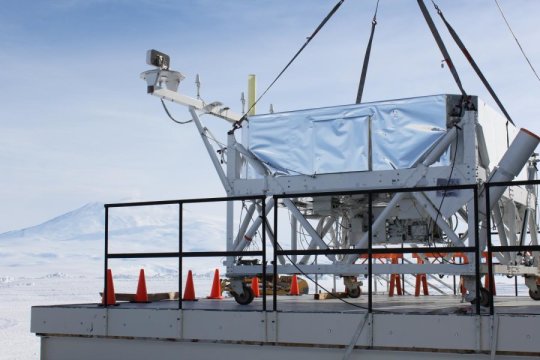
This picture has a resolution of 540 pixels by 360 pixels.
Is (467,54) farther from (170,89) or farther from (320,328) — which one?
(320,328)

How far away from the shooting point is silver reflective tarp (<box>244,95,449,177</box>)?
31.5 ft

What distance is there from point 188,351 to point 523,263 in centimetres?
542

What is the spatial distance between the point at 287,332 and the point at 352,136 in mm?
3005

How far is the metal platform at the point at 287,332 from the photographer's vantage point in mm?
7234

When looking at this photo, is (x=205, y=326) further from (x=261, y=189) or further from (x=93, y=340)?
(x=261, y=189)

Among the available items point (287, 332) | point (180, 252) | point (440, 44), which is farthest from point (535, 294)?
point (180, 252)

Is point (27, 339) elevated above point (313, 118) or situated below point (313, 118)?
below

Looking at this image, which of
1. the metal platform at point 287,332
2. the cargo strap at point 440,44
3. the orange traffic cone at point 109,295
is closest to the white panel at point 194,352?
the metal platform at point 287,332

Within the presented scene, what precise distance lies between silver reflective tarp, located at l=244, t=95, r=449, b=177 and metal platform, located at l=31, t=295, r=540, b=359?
2.05m

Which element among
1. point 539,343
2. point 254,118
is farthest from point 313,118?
point 539,343

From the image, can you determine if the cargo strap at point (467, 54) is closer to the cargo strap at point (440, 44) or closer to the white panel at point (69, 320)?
the cargo strap at point (440, 44)

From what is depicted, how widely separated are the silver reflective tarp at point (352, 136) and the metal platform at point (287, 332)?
205 cm

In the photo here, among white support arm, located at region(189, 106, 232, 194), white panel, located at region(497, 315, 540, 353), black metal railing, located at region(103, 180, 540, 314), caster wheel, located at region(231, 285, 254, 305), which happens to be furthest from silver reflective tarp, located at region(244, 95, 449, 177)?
white panel, located at region(497, 315, 540, 353)

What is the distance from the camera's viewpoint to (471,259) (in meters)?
8.98
